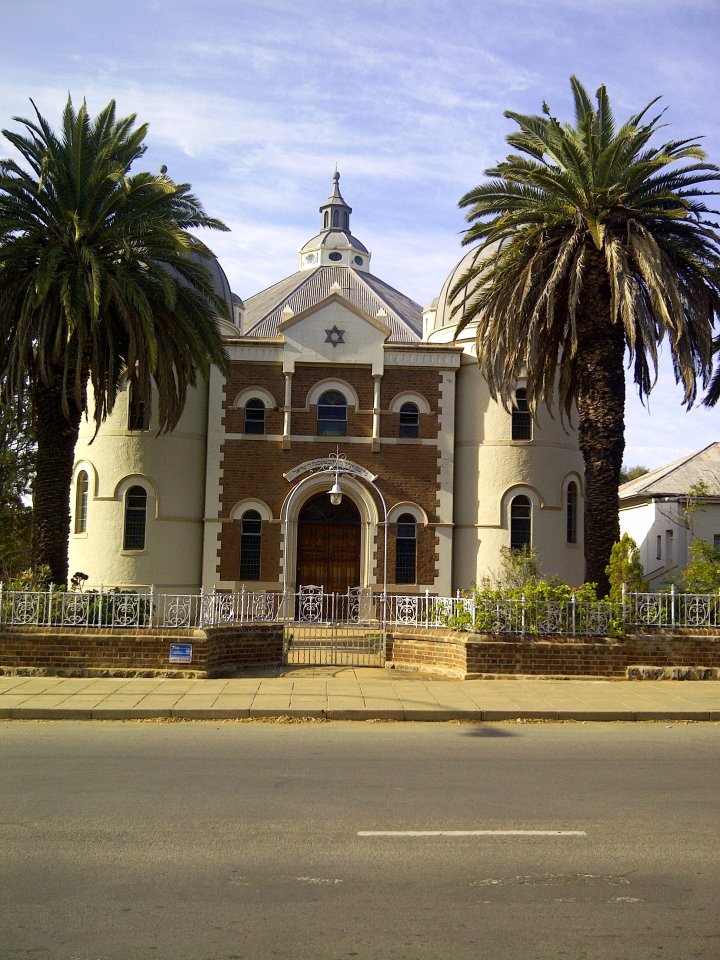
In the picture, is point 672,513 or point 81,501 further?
point 672,513

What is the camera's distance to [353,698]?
45.8 ft

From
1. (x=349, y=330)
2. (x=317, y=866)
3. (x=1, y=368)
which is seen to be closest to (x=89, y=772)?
(x=317, y=866)

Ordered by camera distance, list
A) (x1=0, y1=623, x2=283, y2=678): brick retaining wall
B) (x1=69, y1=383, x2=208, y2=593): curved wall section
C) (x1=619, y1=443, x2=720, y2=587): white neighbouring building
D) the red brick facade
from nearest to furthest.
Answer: (x1=0, y1=623, x2=283, y2=678): brick retaining wall
(x1=69, y1=383, x2=208, y2=593): curved wall section
the red brick facade
(x1=619, y1=443, x2=720, y2=587): white neighbouring building

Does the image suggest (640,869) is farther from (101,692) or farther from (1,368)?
(1,368)

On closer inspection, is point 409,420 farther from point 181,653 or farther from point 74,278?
point 181,653

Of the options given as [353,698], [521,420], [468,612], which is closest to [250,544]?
[521,420]

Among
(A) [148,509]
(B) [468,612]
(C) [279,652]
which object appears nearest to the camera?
(B) [468,612]

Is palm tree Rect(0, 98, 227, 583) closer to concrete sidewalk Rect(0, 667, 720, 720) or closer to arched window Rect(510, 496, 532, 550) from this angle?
concrete sidewalk Rect(0, 667, 720, 720)

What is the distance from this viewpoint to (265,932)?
533cm

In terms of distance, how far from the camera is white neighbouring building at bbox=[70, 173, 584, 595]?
2720 centimetres

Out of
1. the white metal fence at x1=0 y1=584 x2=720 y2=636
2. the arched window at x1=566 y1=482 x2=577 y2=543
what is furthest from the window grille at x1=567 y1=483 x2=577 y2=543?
the white metal fence at x1=0 y1=584 x2=720 y2=636

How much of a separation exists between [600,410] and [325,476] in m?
10.3

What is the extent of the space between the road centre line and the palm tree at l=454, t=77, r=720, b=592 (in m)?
11.2

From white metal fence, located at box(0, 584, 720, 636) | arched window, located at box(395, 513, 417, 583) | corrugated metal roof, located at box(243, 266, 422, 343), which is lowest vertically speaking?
white metal fence, located at box(0, 584, 720, 636)
